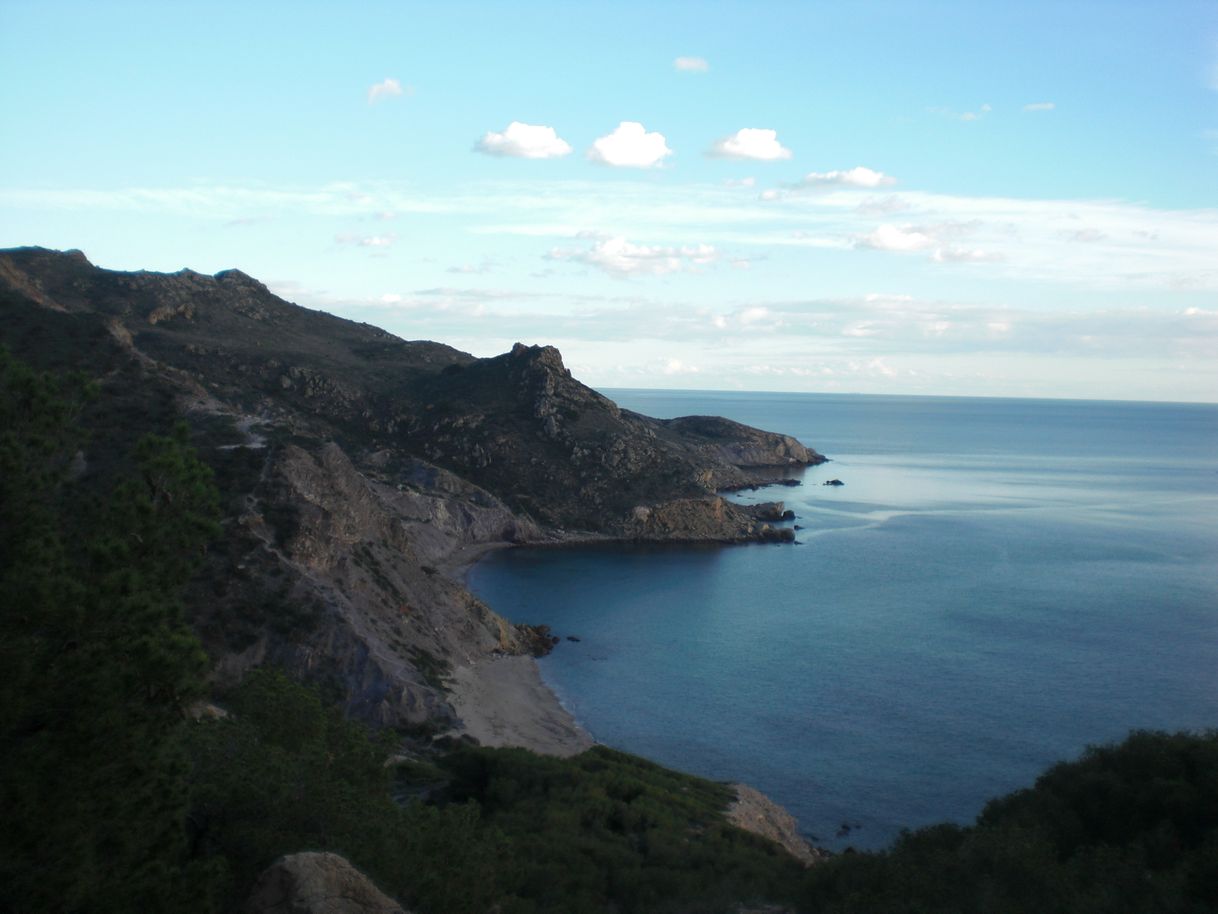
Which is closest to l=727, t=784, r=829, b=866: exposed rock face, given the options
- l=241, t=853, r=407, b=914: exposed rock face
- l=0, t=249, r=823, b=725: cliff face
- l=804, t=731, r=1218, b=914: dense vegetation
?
l=804, t=731, r=1218, b=914: dense vegetation

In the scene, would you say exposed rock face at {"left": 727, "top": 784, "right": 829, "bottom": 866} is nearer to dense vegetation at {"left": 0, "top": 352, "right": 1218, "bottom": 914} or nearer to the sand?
dense vegetation at {"left": 0, "top": 352, "right": 1218, "bottom": 914}

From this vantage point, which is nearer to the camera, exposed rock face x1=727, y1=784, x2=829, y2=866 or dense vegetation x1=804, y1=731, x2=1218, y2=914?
dense vegetation x1=804, y1=731, x2=1218, y2=914

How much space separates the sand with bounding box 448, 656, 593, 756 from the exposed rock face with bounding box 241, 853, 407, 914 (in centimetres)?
2704

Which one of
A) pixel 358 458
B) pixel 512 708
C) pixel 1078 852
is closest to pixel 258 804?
pixel 1078 852

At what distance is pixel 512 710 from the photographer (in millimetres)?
45875

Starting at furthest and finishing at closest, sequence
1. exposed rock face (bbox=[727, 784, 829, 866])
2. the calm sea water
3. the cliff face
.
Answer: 1. the cliff face
2. the calm sea water
3. exposed rock face (bbox=[727, 784, 829, 866])

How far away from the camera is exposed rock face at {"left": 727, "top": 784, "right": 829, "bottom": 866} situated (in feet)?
102

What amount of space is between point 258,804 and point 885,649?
48.7 metres

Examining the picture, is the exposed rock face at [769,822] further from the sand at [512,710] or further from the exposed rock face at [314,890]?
the exposed rock face at [314,890]

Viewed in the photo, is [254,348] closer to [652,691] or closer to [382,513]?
[382,513]

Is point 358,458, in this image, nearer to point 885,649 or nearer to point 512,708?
point 512,708

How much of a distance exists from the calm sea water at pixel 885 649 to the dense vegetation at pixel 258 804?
12382 mm

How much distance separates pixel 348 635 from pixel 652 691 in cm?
1714

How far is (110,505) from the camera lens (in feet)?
43.4
